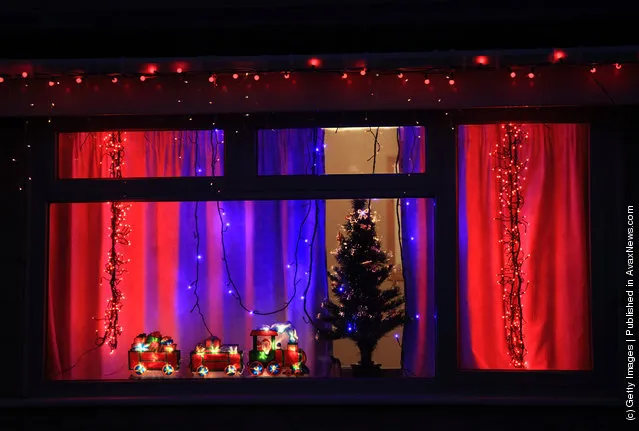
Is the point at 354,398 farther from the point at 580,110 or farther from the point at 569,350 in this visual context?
the point at 580,110

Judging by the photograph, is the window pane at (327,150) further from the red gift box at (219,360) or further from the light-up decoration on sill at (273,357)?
the red gift box at (219,360)

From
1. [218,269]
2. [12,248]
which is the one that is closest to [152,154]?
[218,269]

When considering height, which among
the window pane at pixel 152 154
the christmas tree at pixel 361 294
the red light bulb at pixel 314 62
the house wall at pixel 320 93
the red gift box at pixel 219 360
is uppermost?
the red light bulb at pixel 314 62

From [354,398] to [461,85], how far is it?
8.00 ft

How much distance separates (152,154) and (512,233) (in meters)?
3.21

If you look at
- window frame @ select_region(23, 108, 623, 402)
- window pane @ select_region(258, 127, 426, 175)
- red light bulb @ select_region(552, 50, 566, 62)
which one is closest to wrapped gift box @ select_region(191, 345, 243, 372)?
window frame @ select_region(23, 108, 623, 402)

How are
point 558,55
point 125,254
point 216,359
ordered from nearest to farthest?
point 558,55, point 216,359, point 125,254

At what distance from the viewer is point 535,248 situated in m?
6.17

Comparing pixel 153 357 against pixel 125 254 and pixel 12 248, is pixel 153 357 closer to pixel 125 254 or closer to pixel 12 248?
pixel 125 254

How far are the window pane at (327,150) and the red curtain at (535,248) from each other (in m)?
0.44

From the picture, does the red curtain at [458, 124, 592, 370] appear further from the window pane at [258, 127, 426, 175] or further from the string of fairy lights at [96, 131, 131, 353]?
the string of fairy lights at [96, 131, 131, 353]

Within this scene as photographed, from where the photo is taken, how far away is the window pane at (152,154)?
6.36 metres

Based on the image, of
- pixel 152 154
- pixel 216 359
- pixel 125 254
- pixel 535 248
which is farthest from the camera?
pixel 125 254

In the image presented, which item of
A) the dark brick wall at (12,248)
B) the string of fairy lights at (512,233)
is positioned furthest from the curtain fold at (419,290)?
the dark brick wall at (12,248)
